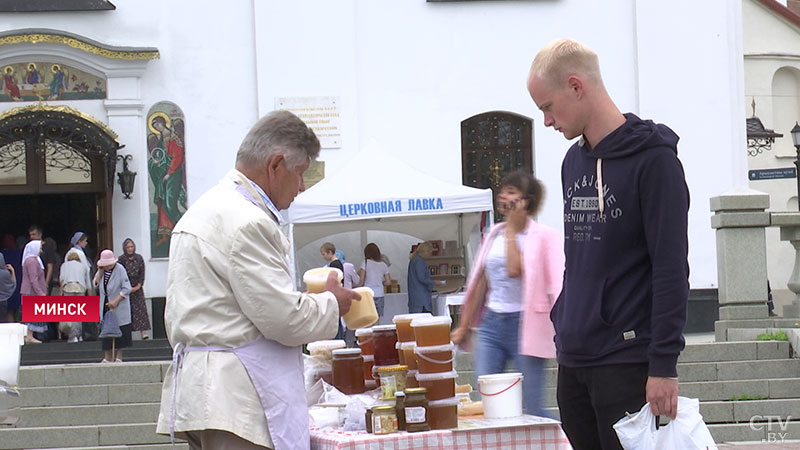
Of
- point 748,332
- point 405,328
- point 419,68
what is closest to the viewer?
point 405,328

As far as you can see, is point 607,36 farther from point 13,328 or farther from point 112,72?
point 13,328

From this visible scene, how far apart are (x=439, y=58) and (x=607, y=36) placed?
3149mm

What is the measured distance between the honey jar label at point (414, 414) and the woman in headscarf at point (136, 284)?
14.6m

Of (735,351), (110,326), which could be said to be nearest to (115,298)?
(110,326)

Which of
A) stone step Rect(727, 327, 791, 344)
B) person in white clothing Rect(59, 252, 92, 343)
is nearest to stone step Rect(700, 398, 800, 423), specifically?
stone step Rect(727, 327, 791, 344)

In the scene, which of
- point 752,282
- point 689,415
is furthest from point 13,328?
point 752,282

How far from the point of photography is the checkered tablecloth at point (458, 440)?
4.40 metres

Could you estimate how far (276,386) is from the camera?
430cm

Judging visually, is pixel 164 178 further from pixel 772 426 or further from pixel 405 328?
pixel 405 328

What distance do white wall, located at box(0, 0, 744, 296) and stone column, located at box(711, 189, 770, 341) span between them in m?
7.71

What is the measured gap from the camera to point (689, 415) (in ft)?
13.0

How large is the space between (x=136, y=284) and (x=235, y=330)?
48.3 feet

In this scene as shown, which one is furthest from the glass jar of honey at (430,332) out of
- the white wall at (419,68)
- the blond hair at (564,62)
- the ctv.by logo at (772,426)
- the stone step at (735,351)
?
the white wall at (419,68)

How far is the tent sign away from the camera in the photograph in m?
18.2
